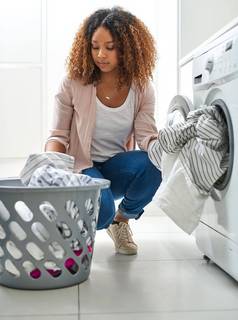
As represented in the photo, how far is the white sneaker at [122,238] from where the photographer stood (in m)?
1.70

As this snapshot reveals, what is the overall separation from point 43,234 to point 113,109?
62 cm

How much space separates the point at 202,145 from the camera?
52.4 inches

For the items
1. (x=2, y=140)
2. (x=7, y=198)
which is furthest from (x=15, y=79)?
(x=7, y=198)

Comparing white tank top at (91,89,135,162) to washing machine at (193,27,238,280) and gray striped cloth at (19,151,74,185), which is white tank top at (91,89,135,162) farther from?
gray striped cloth at (19,151,74,185)

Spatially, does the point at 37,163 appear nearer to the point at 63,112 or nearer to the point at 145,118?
the point at 63,112

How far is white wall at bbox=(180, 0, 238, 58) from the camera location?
2.40 m

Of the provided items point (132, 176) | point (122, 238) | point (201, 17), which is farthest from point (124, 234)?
point (201, 17)

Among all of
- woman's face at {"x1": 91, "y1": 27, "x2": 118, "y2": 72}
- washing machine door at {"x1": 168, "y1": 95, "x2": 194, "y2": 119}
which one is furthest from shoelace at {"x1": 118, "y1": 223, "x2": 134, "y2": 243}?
woman's face at {"x1": 91, "y1": 27, "x2": 118, "y2": 72}

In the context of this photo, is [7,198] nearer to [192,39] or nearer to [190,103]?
[190,103]

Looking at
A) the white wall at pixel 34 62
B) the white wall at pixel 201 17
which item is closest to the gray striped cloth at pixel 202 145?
the white wall at pixel 201 17

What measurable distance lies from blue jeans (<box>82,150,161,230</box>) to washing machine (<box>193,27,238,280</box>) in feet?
0.85

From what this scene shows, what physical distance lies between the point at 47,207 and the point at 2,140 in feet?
4.97

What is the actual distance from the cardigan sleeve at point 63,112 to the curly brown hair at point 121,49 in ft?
0.15

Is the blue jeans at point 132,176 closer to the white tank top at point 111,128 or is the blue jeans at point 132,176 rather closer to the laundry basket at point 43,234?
the white tank top at point 111,128
